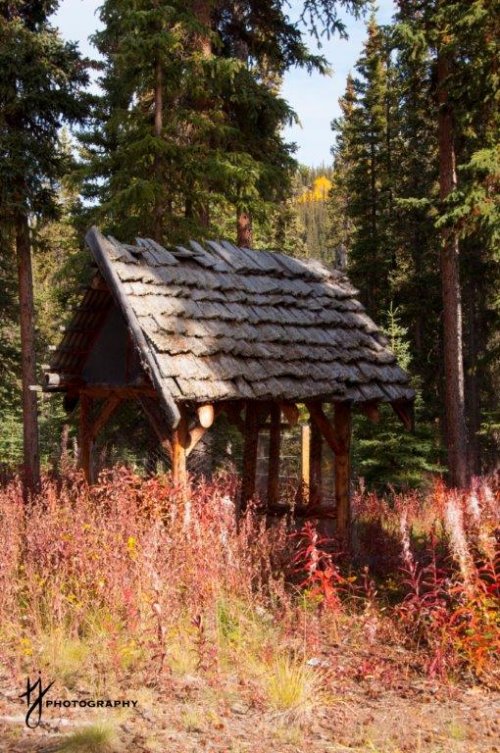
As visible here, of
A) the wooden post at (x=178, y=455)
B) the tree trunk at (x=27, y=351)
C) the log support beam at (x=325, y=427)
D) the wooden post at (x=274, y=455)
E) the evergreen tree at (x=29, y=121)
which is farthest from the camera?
the tree trunk at (x=27, y=351)

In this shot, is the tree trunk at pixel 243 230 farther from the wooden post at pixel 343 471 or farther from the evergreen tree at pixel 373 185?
the evergreen tree at pixel 373 185

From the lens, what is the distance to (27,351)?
672 inches

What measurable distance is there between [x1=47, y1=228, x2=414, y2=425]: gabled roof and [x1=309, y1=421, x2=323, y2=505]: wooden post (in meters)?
1.54

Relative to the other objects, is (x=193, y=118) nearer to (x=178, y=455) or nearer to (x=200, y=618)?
(x=178, y=455)

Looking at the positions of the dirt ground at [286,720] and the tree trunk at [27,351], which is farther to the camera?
the tree trunk at [27,351]

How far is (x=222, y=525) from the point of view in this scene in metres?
6.48

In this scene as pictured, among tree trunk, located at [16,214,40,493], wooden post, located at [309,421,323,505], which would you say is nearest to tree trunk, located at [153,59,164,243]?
tree trunk, located at [16,214,40,493]

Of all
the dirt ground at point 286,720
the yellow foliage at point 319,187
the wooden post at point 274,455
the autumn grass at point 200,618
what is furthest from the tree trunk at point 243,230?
the yellow foliage at point 319,187

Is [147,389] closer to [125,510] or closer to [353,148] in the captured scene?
[125,510]

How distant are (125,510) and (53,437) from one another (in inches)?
863

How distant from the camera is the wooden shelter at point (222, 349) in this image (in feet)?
27.1

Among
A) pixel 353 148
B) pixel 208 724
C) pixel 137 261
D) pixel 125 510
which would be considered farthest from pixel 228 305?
pixel 353 148

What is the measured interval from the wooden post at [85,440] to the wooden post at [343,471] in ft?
11.4
